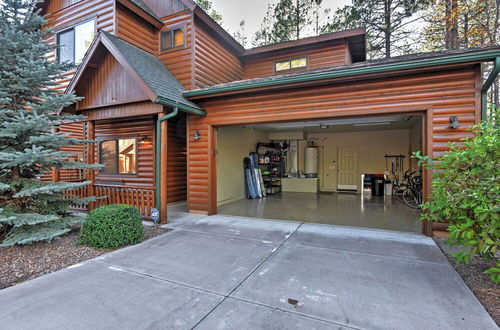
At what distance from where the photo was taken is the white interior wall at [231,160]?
25.6ft

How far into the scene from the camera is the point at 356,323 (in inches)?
81.6

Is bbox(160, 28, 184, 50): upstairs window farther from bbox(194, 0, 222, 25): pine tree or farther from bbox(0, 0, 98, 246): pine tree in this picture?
bbox(194, 0, 222, 25): pine tree

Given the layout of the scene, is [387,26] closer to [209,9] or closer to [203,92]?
[209,9]

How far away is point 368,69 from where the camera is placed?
14.4ft

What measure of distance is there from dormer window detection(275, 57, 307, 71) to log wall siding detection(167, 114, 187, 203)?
3.96 metres

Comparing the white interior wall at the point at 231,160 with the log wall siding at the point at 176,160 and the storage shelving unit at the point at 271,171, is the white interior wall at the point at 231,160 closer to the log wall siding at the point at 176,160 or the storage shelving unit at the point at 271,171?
the storage shelving unit at the point at 271,171

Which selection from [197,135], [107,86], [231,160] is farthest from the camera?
[231,160]

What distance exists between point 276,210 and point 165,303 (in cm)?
491

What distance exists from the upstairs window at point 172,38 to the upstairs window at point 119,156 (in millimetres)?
3007

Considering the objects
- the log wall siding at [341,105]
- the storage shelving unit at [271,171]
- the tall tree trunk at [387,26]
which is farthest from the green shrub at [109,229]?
the tall tree trunk at [387,26]

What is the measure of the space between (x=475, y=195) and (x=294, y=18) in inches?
542

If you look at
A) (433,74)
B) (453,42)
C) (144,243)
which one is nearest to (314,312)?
(144,243)

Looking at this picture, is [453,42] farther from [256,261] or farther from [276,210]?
[256,261]

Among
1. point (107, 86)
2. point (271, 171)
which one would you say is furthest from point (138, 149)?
point (271, 171)
